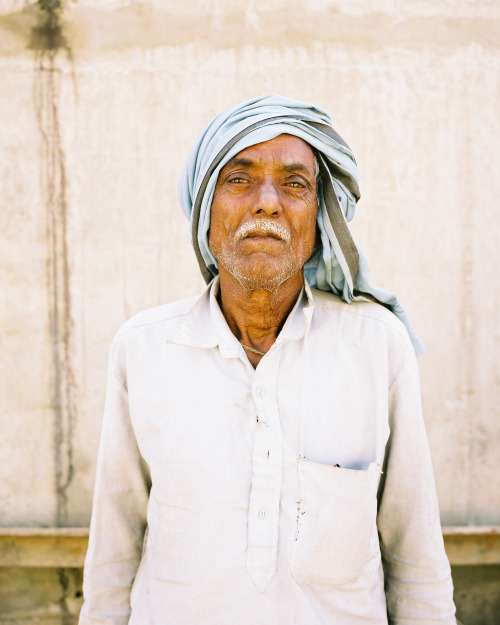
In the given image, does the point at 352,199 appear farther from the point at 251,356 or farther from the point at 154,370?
the point at 154,370

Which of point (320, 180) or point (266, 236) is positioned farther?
point (320, 180)

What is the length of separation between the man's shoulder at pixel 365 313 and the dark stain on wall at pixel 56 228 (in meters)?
1.45

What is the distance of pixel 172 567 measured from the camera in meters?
1.31

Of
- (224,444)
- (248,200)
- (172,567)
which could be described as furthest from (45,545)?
(248,200)

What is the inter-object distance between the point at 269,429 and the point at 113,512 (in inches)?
21.1

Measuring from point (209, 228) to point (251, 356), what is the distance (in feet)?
1.31

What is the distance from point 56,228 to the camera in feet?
8.10

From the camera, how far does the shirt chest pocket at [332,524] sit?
1.23 meters

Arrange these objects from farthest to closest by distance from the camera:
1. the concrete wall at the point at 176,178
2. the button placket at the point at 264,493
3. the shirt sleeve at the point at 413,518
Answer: the concrete wall at the point at 176,178
the shirt sleeve at the point at 413,518
the button placket at the point at 264,493

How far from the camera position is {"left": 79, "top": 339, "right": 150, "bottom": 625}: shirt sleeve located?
1445 millimetres

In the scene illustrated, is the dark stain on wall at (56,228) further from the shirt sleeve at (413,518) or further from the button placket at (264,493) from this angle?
the shirt sleeve at (413,518)

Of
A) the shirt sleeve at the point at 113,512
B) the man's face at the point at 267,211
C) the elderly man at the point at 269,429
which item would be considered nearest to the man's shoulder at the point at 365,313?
the elderly man at the point at 269,429

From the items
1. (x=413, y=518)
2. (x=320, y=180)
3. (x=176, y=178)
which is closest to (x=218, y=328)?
(x=320, y=180)

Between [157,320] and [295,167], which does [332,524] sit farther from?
[295,167]
